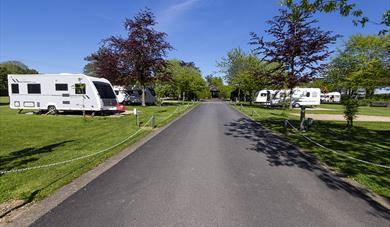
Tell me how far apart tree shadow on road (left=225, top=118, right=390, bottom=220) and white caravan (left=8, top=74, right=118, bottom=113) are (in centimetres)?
1156

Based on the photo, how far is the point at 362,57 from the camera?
1046 cm

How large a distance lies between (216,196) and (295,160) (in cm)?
357

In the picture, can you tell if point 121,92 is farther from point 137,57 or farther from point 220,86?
point 220,86

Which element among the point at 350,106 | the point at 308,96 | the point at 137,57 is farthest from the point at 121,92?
the point at 350,106

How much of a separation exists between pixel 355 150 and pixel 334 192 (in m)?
4.52

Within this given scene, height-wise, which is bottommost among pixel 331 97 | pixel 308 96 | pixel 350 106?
pixel 350 106

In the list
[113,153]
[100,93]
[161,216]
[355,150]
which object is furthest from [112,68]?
[161,216]

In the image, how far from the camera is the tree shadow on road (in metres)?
4.95

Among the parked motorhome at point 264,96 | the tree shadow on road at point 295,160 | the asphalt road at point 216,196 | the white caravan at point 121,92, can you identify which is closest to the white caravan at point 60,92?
the tree shadow on road at point 295,160

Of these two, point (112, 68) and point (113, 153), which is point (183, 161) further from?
point (112, 68)

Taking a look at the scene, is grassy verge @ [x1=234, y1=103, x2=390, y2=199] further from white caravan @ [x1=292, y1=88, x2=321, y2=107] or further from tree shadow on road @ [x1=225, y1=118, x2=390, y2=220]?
white caravan @ [x1=292, y1=88, x2=321, y2=107]

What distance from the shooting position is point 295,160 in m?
7.52

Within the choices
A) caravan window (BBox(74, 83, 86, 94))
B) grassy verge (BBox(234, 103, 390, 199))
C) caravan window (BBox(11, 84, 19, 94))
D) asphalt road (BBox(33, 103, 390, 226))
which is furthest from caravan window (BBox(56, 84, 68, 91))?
grassy verge (BBox(234, 103, 390, 199))

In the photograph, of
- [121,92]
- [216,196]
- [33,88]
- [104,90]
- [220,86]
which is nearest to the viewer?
[216,196]
